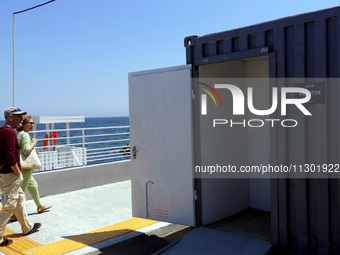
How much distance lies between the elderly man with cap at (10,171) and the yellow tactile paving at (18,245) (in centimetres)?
11

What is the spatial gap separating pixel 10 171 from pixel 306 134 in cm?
380

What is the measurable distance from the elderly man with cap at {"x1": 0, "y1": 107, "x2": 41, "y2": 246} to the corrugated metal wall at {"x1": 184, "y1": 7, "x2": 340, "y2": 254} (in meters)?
3.15

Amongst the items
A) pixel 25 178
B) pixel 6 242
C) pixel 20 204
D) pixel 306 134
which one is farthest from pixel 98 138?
pixel 306 134

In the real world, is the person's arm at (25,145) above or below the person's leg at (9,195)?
above

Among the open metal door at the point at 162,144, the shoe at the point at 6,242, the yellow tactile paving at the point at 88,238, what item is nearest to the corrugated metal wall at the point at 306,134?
the open metal door at the point at 162,144

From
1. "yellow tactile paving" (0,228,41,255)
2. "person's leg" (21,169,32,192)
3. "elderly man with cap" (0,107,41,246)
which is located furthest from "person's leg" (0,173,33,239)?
"person's leg" (21,169,32,192)

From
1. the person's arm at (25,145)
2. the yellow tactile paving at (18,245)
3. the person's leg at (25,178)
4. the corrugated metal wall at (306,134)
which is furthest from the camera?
the person's leg at (25,178)

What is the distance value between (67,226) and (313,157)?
12.9 feet

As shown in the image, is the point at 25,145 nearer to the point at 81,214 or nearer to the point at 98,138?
the point at 81,214

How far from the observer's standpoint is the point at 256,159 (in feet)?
18.8

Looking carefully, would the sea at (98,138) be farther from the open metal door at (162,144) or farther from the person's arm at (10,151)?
the open metal door at (162,144)

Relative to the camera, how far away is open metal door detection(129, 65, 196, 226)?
4.75 m

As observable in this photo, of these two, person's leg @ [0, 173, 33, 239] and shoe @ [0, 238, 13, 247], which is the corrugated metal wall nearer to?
person's leg @ [0, 173, 33, 239]

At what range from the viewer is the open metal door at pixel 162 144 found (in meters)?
4.75
